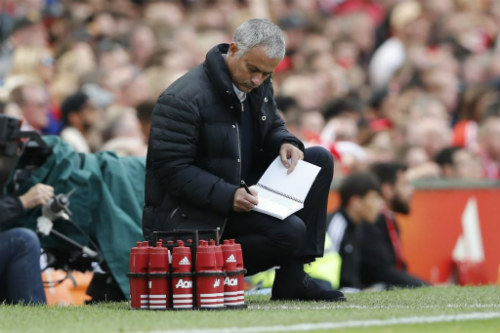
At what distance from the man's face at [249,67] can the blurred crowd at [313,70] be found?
352 cm

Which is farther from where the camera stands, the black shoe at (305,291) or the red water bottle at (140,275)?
the black shoe at (305,291)

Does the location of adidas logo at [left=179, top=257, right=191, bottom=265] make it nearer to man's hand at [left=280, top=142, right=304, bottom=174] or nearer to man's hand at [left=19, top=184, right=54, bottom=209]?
man's hand at [left=280, top=142, right=304, bottom=174]

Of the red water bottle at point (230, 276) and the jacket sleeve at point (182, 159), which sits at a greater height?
the jacket sleeve at point (182, 159)

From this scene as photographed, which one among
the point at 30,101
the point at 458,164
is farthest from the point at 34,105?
the point at 458,164

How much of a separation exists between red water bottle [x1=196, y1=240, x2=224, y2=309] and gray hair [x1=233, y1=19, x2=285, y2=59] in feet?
4.03

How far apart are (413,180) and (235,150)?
590cm

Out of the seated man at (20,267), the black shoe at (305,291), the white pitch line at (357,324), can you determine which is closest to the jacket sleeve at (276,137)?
the black shoe at (305,291)

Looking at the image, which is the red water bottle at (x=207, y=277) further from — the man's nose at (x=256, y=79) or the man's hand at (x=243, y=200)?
the man's nose at (x=256, y=79)

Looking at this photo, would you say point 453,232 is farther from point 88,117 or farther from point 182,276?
point 182,276

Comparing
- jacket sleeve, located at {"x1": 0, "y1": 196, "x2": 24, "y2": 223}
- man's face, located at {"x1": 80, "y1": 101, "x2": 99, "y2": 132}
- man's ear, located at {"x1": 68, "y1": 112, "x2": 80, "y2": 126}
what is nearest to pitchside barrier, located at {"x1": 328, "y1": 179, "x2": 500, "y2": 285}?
man's face, located at {"x1": 80, "y1": 101, "x2": 99, "y2": 132}

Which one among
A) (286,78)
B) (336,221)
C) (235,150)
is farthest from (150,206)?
(286,78)

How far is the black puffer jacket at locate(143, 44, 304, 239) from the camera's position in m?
7.92

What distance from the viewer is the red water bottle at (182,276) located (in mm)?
7499

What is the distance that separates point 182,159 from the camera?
794 cm
